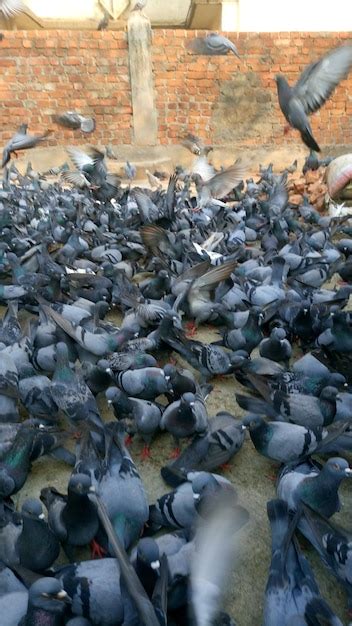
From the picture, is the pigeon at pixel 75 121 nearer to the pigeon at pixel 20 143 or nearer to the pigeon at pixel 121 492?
the pigeon at pixel 20 143

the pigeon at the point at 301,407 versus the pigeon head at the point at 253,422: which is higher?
the pigeon head at the point at 253,422

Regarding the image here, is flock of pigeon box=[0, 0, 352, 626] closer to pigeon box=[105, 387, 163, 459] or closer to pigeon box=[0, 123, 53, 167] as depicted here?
pigeon box=[105, 387, 163, 459]

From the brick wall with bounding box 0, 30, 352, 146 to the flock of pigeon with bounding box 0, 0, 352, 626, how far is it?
6506mm

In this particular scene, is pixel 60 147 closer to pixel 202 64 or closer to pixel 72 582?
pixel 202 64

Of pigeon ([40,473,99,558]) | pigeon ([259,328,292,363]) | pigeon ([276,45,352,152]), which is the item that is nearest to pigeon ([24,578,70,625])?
pigeon ([40,473,99,558])

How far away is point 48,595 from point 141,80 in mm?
11417

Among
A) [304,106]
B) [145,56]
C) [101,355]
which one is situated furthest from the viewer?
[145,56]

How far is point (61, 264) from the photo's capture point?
204 inches

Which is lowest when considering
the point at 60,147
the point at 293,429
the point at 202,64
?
the point at 60,147

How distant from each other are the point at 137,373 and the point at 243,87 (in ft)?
33.5

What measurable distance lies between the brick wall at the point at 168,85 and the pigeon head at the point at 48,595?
11.1 metres

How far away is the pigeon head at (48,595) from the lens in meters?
1.63

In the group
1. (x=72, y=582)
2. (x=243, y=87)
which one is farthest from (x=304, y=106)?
(x=243, y=87)

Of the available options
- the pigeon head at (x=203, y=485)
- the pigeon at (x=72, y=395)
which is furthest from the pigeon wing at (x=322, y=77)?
the pigeon head at (x=203, y=485)
